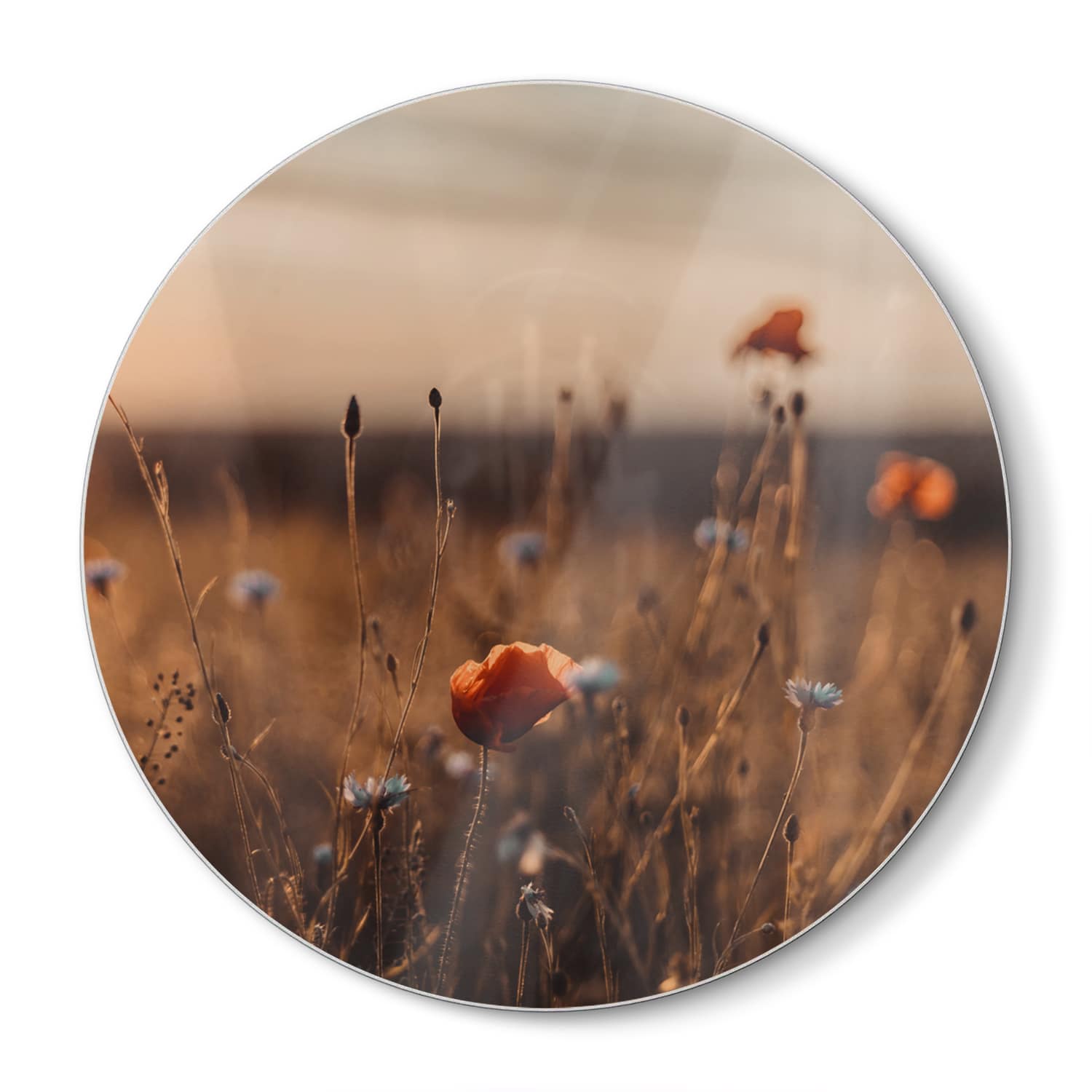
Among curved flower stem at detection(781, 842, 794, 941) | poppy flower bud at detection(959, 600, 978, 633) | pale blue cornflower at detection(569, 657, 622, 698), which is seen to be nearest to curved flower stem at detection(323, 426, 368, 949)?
pale blue cornflower at detection(569, 657, 622, 698)

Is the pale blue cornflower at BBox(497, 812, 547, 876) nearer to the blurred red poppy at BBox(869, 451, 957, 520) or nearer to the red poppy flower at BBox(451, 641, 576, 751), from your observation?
the red poppy flower at BBox(451, 641, 576, 751)

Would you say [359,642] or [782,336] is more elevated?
[782,336]

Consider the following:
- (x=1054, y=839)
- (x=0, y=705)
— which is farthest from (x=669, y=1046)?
(x=0, y=705)

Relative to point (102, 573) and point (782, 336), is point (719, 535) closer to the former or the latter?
point (782, 336)

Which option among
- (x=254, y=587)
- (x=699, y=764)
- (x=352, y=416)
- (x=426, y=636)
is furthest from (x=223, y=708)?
(x=699, y=764)

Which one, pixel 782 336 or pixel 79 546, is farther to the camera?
pixel 79 546

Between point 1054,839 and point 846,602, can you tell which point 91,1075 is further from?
point 1054,839

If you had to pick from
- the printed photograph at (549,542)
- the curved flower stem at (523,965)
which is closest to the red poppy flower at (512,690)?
the printed photograph at (549,542)
